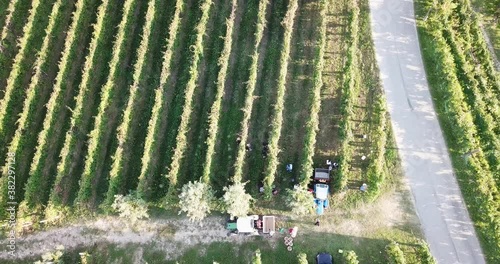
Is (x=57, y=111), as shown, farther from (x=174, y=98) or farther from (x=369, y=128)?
(x=369, y=128)

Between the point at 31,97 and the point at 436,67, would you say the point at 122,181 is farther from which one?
the point at 436,67

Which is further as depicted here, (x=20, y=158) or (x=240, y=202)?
(x=20, y=158)

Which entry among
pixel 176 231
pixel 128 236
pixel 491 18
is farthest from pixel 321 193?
pixel 491 18

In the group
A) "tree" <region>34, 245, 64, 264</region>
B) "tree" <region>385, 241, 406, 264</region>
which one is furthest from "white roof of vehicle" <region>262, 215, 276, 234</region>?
"tree" <region>34, 245, 64, 264</region>

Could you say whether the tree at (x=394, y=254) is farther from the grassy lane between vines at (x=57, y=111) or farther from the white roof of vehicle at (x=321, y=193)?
the grassy lane between vines at (x=57, y=111)

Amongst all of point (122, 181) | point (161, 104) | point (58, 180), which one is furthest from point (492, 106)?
point (58, 180)
